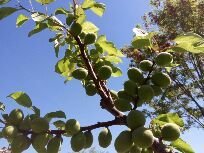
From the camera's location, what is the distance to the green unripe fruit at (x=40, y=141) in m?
1.83

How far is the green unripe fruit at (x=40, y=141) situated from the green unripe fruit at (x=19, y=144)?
0.14 ft

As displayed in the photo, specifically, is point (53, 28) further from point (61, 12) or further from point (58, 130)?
point (58, 130)

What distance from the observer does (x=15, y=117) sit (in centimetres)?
188

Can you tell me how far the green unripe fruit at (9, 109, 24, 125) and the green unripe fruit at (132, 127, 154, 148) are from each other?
2.03 ft

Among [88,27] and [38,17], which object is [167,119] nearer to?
[88,27]

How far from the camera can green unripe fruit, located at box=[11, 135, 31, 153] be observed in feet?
5.97

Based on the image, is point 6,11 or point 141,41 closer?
point 141,41

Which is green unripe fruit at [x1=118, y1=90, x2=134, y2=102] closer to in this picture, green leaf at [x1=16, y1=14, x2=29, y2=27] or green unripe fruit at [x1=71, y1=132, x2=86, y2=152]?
green unripe fruit at [x1=71, y1=132, x2=86, y2=152]

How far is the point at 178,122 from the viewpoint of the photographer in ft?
6.63

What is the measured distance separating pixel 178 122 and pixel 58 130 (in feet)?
2.26

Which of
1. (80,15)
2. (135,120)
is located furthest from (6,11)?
(135,120)

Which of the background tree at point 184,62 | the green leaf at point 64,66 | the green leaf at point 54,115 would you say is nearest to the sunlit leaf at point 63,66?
the green leaf at point 64,66

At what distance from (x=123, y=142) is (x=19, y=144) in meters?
0.54

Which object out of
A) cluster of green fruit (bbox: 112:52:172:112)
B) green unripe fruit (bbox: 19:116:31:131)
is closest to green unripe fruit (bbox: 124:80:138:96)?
cluster of green fruit (bbox: 112:52:172:112)
